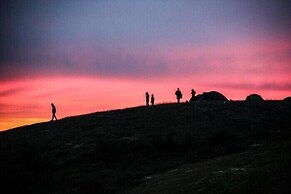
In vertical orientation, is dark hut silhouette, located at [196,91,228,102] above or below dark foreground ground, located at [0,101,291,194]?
above

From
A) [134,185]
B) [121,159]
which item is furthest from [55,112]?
[134,185]

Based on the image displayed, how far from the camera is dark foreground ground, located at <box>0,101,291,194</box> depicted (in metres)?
21.2

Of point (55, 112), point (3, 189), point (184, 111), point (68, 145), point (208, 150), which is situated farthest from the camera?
point (55, 112)

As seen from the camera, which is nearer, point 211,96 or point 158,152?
point 158,152

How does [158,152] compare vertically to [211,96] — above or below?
below

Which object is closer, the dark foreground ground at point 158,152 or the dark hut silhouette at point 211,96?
the dark foreground ground at point 158,152

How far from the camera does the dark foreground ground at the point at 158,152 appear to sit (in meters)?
21.2

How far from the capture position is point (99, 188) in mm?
30078

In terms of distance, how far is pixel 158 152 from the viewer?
4156 cm

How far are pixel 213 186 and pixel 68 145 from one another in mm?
30008

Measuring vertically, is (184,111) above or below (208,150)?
above

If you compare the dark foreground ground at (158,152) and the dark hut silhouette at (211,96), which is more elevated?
the dark hut silhouette at (211,96)

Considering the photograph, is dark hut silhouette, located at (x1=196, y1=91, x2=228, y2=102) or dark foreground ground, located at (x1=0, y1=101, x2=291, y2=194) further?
dark hut silhouette, located at (x1=196, y1=91, x2=228, y2=102)

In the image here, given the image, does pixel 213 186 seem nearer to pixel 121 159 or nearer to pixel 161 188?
pixel 161 188
